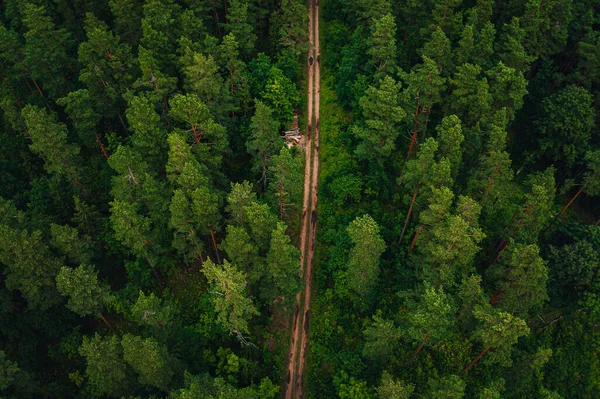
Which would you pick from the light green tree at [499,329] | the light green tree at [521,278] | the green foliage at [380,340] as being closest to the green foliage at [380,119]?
the light green tree at [521,278]

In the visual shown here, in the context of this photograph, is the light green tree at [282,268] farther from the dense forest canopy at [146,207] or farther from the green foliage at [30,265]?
the green foliage at [30,265]

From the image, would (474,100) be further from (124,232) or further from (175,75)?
(124,232)

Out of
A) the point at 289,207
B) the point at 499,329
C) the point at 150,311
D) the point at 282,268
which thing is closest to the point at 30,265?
the point at 150,311

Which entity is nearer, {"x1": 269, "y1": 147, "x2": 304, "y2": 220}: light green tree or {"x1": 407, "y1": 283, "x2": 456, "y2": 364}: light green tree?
{"x1": 407, "y1": 283, "x2": 456, "y2": 364}: light green tree

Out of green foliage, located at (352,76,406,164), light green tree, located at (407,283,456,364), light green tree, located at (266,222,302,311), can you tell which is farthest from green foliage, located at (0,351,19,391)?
green foliage, located at (352,76,406,164)

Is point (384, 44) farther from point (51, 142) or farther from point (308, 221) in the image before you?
point (51, 142)

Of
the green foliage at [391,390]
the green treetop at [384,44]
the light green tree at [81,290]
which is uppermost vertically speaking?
the green treetop at [384,44]

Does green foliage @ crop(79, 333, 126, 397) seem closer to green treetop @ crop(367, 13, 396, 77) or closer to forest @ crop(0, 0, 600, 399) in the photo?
forest @ crop(0, 0, 600, 399)

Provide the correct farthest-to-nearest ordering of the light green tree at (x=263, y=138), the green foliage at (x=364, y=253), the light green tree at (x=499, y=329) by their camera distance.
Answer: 1. the light green tree at (x=263, y=138)
2. the green foliage at (x=364, y=253)
3. the light green tree at (x=499, y=329)
